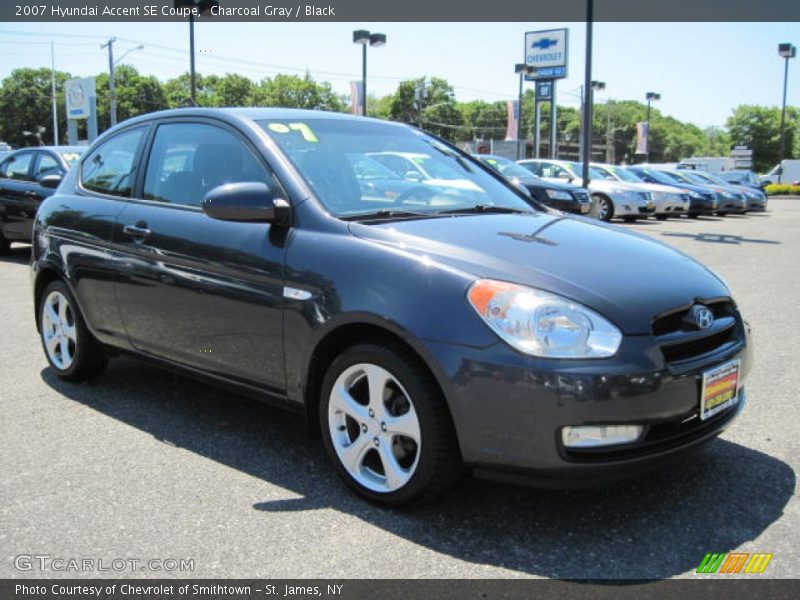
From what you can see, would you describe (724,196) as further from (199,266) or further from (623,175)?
(199,266)

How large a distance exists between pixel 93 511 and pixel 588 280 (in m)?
2.16

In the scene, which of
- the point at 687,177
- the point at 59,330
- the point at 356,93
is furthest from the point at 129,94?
the point at 59,330

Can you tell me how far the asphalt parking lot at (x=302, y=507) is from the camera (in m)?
2.67

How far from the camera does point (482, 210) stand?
3844mm

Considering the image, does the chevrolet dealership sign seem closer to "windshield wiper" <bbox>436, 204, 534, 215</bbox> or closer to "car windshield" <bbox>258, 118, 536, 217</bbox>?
"car windshield" <bbox>258, 118, 536, 217</bbox>

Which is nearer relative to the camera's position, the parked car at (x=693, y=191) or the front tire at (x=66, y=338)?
the front tire at (x=66, y=338)

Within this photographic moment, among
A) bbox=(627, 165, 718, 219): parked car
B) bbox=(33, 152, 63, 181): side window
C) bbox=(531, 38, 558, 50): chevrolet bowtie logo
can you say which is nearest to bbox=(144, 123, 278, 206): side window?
bbox=(33, 152, 63, 181): side window

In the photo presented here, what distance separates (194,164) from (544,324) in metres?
2.23

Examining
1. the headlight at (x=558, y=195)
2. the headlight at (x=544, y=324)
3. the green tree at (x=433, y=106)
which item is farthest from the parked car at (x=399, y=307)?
the green tree at (x=433, y=106)

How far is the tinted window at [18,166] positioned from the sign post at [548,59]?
102 ft

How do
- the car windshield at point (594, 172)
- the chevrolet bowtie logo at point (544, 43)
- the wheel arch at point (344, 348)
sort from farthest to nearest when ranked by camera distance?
the chevrolet bowtie logo at point (544, 43) → the car windshield at point (594, 172) → the wheel arch at point (344, 348)

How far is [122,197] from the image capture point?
4.36m

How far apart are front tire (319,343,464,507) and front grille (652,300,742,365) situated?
2.75 ft
